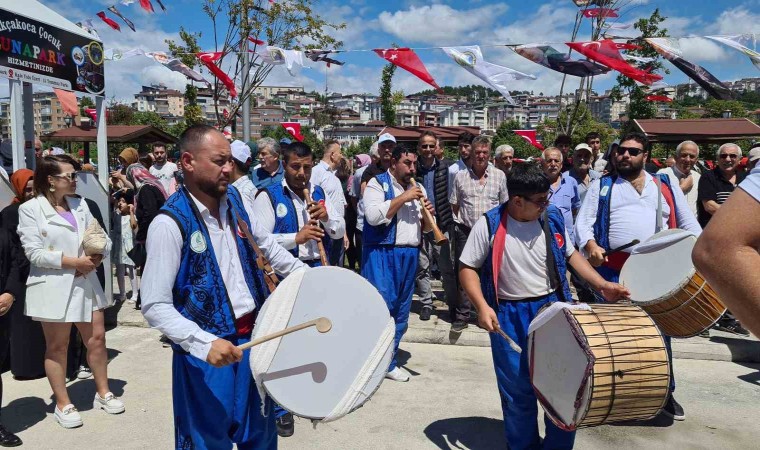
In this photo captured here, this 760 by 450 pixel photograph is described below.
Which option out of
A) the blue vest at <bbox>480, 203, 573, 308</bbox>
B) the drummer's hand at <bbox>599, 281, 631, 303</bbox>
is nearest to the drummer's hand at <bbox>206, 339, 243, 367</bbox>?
the blue vest at <bbox>480, 203, 573, 308</bbox>

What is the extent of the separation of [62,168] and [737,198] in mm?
4252

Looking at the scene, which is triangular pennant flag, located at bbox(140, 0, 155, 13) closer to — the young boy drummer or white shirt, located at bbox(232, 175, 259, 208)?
white shirt, located at bbox(232, 175, 259, 208)

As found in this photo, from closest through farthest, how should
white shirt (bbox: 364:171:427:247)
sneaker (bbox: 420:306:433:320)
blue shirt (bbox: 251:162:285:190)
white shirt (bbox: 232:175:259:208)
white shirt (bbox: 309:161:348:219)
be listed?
1. white shirt (bbox: 364:171:427:247)
2. white shirt (bbox: 232:175:259:208)
3. white shirt (bbox: 309:161:348:219)
4. blue shirt (bbox: 251:162:285:190)
5. sneaker (bbox: 420:306:433:320)

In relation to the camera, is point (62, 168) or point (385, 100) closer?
point (62, 168)

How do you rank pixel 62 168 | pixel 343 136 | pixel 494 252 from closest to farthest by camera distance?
pixel 494 252, pixel 62 168, pixel 343 136

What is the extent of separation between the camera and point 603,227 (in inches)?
181

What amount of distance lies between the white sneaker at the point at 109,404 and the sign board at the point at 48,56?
321 centimetres

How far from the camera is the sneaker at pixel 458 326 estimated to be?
20.8 feet

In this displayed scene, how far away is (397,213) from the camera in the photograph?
5.17 metres

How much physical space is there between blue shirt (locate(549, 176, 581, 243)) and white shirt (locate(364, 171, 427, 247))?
6.76ft

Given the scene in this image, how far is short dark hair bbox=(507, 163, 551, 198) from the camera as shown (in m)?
3.35

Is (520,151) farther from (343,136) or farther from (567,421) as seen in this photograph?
(343,136)

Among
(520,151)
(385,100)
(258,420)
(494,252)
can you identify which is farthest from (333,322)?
(520,151)

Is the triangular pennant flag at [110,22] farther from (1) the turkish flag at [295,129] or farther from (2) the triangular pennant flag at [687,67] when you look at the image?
(2) the triangular pennant flag at [687,67]
